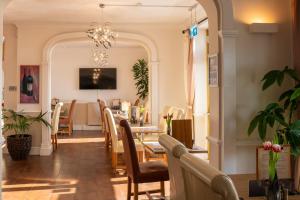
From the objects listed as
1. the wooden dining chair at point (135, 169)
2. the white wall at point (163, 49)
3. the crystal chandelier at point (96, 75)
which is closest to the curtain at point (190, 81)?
the white wall at point (163, 49)

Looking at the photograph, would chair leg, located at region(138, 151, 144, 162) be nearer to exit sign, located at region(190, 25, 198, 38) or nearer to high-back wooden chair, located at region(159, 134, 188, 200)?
exit sign, located at region(190, 25, 198, 38)

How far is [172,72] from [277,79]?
4832 millimetres

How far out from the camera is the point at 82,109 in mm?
12508

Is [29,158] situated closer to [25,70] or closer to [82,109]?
[25,70]

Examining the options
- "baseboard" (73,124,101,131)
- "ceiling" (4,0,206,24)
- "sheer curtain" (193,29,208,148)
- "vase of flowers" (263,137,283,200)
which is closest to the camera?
"vase of flowers" (263,137,283,200)

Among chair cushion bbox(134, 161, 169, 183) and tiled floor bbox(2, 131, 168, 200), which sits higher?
chair cushion bbox(134, 161, 169, 183)

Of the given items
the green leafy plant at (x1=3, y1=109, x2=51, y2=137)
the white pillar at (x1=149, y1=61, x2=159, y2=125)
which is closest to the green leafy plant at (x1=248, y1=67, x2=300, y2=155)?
the white pillar at (x1=149, y1=61, x2=159, y2=125)

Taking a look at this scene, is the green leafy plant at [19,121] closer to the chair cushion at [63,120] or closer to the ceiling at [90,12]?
the ceiling at [90,12]

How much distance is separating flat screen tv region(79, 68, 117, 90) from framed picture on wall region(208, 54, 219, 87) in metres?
9.08

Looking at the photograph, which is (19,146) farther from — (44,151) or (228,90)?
(228,90)

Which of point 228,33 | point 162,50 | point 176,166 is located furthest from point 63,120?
point 176,166

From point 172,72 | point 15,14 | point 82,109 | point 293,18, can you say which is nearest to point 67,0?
point 15,14

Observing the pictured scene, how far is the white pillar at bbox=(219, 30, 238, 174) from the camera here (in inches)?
138

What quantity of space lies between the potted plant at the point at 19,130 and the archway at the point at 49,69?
0.33 meters
